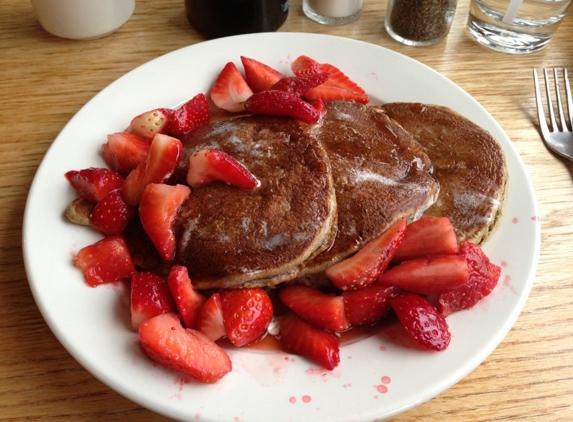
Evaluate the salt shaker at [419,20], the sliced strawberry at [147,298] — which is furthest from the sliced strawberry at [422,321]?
the salt shaker at [419,20]

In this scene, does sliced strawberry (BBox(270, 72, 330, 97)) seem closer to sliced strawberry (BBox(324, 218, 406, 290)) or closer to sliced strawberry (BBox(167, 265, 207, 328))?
sliced strawberry (BBox(324, 218, 406, 290))

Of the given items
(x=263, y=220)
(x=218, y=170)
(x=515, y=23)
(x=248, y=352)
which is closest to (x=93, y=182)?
(x=218, y=170)

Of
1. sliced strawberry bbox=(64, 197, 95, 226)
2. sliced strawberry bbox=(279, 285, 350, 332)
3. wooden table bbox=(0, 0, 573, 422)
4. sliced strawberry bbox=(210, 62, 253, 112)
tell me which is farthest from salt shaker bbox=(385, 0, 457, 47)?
sliced strawberry bbox=(64, 197, 95, 226)

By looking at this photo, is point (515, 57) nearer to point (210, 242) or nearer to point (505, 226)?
point (505, 226)

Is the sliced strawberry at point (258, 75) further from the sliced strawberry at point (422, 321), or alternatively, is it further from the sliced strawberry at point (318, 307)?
the sliced strawberry at point (422, 321)

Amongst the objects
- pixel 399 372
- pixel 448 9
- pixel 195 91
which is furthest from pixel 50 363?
pixel 448 9

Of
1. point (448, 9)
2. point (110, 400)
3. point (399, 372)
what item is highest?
point (448, 9)

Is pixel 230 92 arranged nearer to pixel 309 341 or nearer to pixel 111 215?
pixel 111 215
